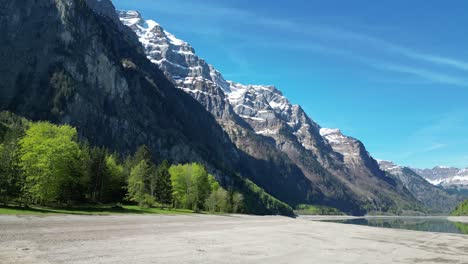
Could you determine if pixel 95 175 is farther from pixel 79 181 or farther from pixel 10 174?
pixel 10 174

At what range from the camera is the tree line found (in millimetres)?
63188

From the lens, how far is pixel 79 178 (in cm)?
7869

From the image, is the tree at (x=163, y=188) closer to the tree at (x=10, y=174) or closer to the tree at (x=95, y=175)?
the tree at (x=95, y=175)

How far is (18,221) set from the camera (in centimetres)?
4025

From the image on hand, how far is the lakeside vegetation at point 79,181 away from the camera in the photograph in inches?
2473

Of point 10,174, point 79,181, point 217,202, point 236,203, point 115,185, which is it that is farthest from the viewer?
point 236,203

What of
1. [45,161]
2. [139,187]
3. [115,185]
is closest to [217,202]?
[139,187]

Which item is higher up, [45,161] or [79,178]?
[45,161]

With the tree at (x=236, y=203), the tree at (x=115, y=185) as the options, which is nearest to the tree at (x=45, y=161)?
the tree at (x=115, y=185)

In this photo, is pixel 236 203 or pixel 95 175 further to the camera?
pixel 236 203

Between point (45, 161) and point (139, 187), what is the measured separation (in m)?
36.3

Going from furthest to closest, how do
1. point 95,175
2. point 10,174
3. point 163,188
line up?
point 163,188 < point 95,175 < point 10,174

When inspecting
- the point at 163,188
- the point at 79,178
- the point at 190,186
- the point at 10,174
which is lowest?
the point at 163,188

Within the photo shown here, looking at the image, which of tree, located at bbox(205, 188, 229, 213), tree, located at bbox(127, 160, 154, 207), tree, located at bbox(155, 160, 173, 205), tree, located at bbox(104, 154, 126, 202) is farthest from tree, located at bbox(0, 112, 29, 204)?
tree, located at bbox(205, 188, 229, 213)
